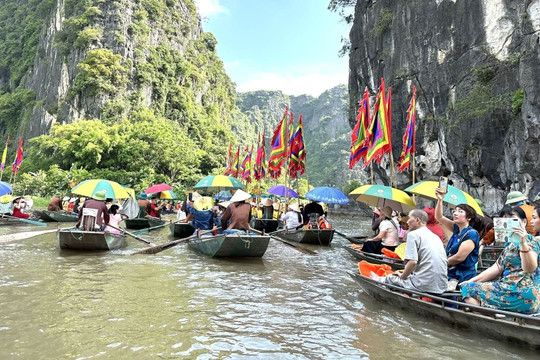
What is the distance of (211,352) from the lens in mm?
3838

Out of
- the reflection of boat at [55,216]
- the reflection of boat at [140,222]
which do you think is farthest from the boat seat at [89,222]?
the reflection of boat at [55,216]

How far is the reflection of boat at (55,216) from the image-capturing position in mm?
17422

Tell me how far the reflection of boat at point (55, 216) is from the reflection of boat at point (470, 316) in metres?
15.9

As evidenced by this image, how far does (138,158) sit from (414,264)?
1262 inches

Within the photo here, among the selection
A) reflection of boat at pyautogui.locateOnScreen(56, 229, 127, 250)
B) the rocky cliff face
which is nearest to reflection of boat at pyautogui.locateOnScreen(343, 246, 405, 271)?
reflection of boat at pyautogui.locateOnScreen(56, 229, 127, 250)

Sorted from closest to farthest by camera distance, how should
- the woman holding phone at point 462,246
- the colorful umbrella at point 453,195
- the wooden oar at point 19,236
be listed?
the woman holding phone at point 462,246 → the colorful umbrella at point 453,195 → the wooden oar at point 19,236

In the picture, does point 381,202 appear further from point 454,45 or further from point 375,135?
point 454,45

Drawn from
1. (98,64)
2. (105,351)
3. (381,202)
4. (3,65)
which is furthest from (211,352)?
(3,65)

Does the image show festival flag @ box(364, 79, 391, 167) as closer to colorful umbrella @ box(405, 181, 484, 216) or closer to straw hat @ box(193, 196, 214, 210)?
colorful umbrella @ box(405, 181, 484, 216)

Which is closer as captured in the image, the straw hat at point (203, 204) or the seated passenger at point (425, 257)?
the seated passenger at point (425, 257)

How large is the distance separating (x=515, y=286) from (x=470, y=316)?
2.03 feet

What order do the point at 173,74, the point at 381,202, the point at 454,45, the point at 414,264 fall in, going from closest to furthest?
the point at 414,264 < the point at 381,202 < the point at 454,45 < the point at 173,74

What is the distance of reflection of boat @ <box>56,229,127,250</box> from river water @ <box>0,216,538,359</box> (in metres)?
0.79

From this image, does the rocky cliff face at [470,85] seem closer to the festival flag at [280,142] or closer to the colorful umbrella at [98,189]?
the festival flag at [280,142]
